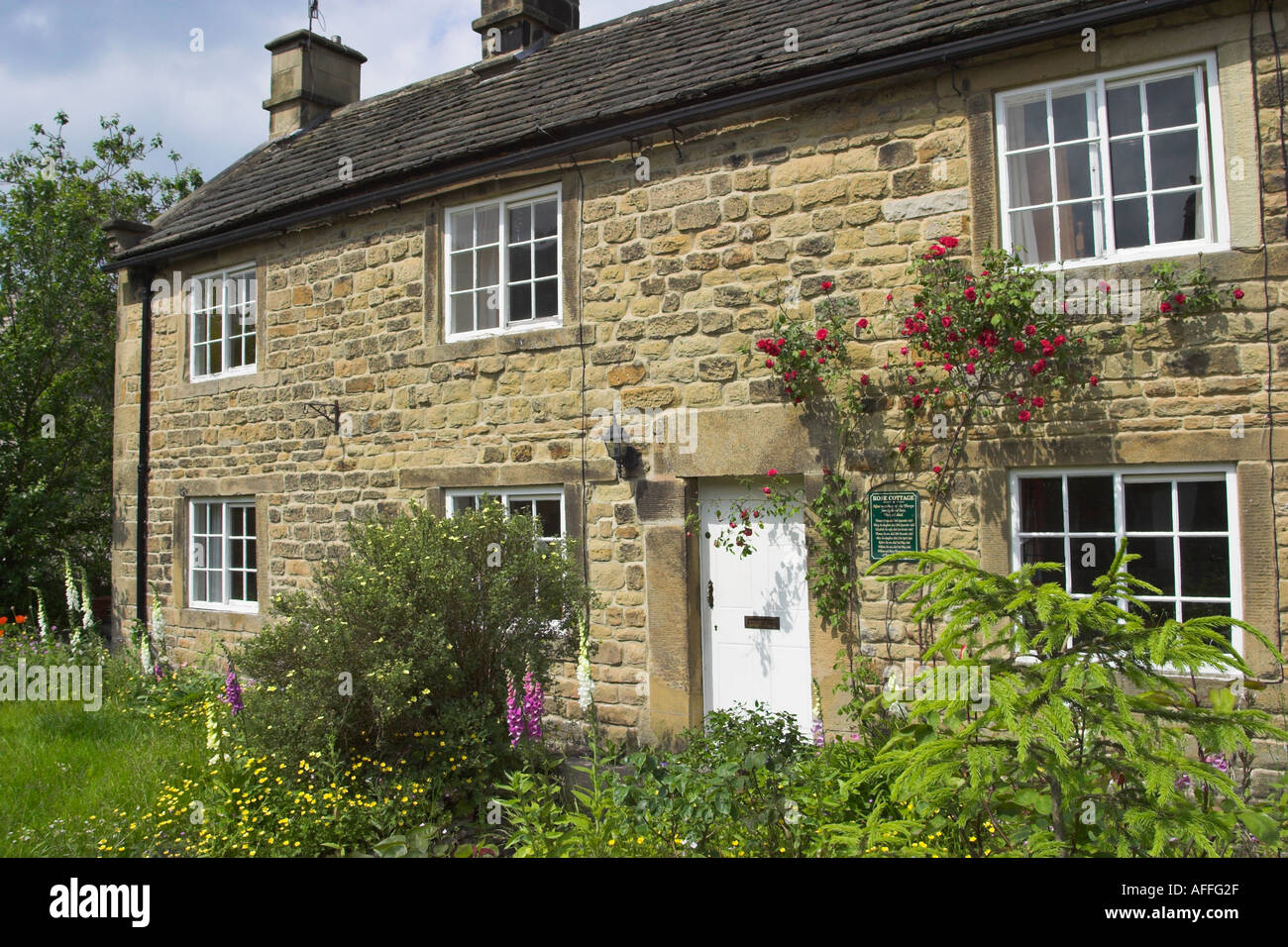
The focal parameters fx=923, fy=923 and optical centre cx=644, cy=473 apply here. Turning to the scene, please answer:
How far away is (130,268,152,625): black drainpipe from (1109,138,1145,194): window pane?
36.0 feet

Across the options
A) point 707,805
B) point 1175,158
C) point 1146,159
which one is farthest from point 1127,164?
point 707,805

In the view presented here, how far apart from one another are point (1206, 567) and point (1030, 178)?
2.77 meters

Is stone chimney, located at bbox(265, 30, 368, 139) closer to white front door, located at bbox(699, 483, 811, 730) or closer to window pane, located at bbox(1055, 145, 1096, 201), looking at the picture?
white front door, located at bbox(699, 483, 811, 730)

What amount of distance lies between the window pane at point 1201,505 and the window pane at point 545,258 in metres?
5.25

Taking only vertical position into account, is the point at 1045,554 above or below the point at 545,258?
below

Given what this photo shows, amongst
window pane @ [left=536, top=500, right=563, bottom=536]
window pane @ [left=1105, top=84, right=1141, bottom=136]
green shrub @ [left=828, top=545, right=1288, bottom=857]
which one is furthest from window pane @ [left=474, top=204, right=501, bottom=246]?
green shrub @ [left=828, top=545, right=1288, bottom=857]

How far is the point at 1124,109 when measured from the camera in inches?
235

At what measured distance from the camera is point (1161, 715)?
341cm

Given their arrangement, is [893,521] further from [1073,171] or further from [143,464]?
[143,464]

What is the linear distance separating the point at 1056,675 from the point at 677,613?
4228 mm

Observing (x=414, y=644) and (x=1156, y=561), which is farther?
(x=1156, y=561)

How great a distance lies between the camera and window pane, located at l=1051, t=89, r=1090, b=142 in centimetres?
611

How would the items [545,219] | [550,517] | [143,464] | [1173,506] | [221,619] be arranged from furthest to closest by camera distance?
[143,464], [221,619], [545,219], [550,517], [1173,506]
